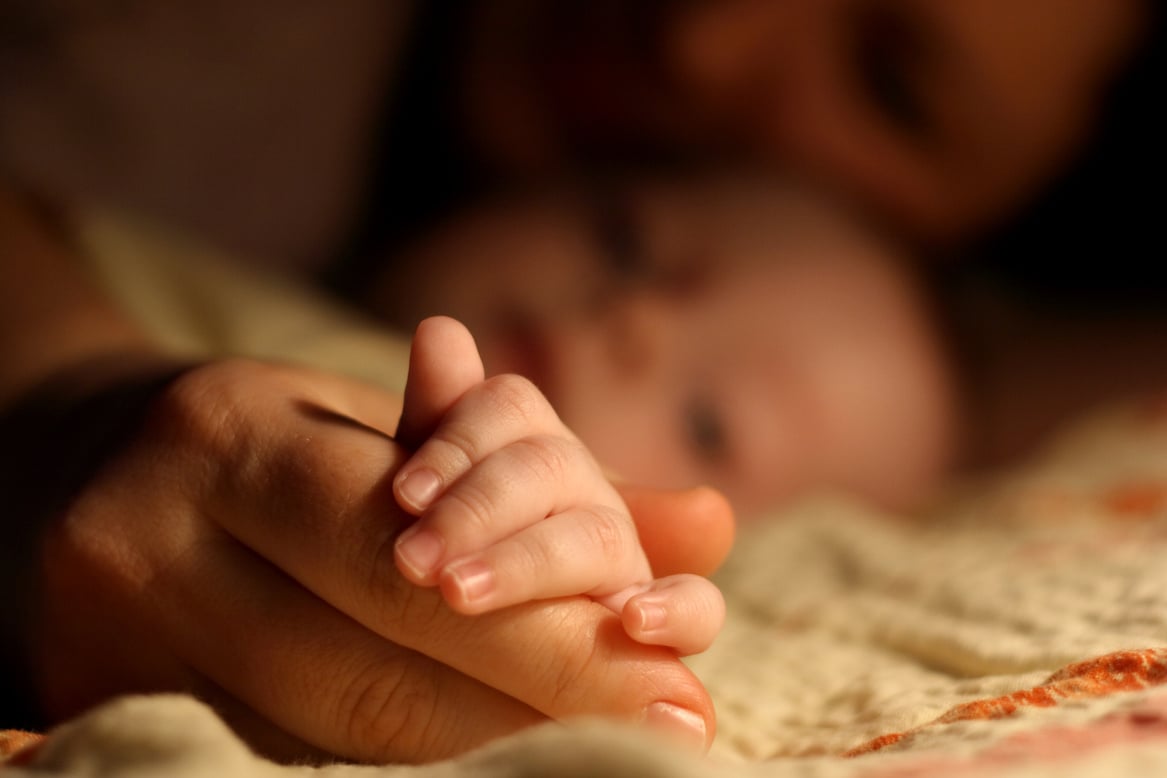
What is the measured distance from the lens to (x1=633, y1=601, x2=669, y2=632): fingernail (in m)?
0.40

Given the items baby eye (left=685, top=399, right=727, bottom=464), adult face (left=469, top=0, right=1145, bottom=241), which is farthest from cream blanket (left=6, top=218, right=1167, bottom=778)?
adult face (left=469, top=0, right=1145, bottom=241)

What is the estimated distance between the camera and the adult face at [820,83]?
122 centimetres

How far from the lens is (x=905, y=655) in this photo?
582mm

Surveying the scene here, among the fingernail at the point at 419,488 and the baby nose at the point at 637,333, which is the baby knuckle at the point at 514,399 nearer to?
the fingernail at the point at 419,488

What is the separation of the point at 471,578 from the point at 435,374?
0.10m

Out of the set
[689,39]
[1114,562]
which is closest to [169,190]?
[689,39]

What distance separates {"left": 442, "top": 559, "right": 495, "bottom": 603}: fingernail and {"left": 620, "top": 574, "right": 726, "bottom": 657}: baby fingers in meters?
0.06

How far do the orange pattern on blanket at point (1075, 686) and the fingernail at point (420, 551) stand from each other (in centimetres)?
19

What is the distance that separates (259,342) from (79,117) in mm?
380

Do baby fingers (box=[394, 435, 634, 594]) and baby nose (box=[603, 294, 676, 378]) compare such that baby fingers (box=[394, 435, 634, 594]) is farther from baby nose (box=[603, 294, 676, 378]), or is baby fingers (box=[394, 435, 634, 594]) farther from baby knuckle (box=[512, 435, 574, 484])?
baby nose (box=[603, 294, 676, 378])

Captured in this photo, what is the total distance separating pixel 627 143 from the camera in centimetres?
133

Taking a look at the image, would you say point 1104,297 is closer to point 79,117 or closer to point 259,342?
point 259,342

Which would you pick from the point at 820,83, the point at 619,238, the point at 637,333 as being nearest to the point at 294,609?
the point at 637,333

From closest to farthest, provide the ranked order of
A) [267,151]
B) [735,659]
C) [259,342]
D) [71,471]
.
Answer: [71,471], [735,659], [259,342], [267,151]
